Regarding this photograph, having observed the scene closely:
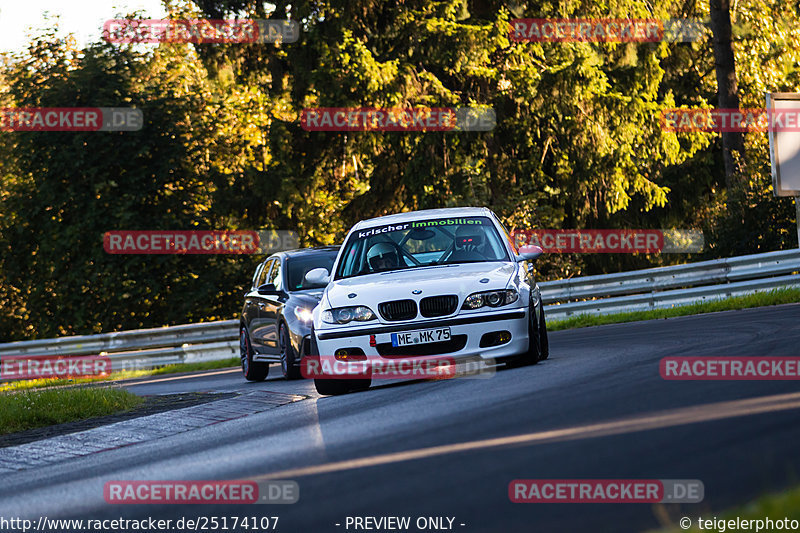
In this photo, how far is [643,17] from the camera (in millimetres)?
31531

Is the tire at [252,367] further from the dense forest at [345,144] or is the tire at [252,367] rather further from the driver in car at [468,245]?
the dense forest at [345,144]

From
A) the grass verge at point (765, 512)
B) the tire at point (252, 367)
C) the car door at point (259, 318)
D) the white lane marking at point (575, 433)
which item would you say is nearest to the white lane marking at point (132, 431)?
the white lane marking at point (575, 433)

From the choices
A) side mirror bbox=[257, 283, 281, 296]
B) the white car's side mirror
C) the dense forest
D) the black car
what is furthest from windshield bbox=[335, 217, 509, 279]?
the dense forest

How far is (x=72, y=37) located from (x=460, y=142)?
14.2 metres

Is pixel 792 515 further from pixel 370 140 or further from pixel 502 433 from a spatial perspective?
pixel 370 140

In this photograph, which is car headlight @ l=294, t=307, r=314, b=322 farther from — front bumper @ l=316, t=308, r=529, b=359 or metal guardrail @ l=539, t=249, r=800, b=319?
metal guardrail @ l=539, t=249, r=800, b=319

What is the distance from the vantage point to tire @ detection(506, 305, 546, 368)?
10.9m

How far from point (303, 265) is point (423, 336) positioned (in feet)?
19.4

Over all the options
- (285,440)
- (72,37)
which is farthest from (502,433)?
(72,37)

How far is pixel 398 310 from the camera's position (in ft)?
35.0

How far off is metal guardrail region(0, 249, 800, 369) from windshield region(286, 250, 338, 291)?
7719 mm

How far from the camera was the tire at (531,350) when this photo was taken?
10.9 metres
